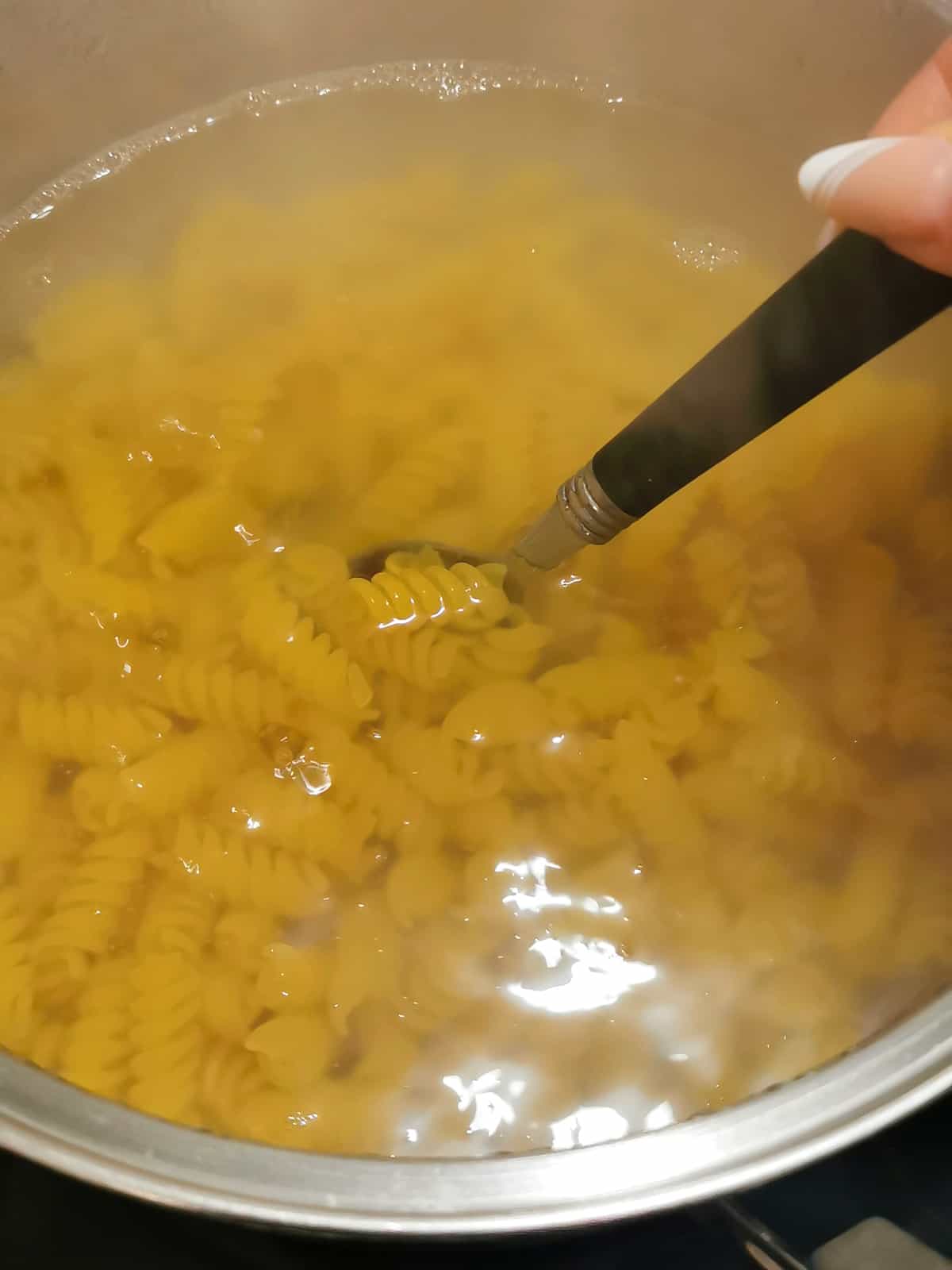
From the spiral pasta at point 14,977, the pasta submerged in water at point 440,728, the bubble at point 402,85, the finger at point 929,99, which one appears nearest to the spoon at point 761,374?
the pasta submerged in water at point 440,728

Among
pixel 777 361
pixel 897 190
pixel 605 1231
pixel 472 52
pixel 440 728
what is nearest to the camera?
pixel 897 190

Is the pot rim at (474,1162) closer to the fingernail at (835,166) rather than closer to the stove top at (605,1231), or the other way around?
the stove top at (605,1231)

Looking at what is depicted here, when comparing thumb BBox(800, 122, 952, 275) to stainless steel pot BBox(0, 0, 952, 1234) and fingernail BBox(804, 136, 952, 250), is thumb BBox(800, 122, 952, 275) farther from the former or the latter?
stainless steel pot BBox(0, 0, 952, 1234)

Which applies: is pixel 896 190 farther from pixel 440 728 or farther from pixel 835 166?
pixel 440 728

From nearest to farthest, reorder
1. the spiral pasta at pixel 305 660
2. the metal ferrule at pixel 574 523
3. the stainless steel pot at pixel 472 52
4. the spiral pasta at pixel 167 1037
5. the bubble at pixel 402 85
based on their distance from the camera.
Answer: the spiral pasta at pixel 167 1037 → the metal ferrule at pixel 574 523 → the spiral pasta at pixel 305 660 → the stainless steel pot at pixel 472 52 → the bubble at pixel 402 85

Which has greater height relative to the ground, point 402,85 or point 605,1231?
point 402,85

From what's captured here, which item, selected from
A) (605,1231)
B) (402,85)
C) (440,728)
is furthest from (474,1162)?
(402,85)

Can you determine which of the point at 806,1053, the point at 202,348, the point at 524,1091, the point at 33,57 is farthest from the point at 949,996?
the point at 33,57
